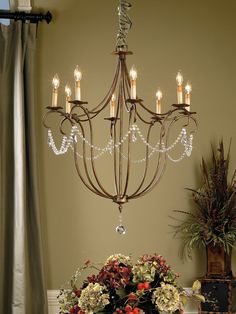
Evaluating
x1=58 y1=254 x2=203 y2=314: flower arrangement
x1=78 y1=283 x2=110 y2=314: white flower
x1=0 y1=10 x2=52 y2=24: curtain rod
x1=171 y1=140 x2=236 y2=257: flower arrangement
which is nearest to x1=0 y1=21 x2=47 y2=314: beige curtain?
x1=0 y1=10 x2=52 y2=24: curtain rod

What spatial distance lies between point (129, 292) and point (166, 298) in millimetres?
160

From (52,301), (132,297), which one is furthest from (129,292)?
(52,301)

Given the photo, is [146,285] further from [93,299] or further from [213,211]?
[213,211]

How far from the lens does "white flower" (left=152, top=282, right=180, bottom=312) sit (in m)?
2.30

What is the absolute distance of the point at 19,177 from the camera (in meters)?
4.29

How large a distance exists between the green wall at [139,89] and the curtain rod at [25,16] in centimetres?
8

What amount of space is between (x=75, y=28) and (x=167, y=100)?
0.88 meters

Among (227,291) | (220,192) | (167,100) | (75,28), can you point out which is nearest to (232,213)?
(220,192)

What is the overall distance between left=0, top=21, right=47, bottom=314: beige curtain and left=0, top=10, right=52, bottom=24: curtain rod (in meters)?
0.04

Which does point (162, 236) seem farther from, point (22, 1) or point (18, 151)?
point (22, 1)

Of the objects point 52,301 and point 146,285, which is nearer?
point 146,285

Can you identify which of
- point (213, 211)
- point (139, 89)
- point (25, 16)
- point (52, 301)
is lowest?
point (52, 301)

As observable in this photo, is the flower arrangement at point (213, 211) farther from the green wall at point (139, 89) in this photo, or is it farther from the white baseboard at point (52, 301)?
the white baseboard at point (52, 301)

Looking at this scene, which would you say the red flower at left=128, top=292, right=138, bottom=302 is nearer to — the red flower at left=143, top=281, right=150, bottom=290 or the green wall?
the red flower at left=143, top=281, right=150, bottom=290
